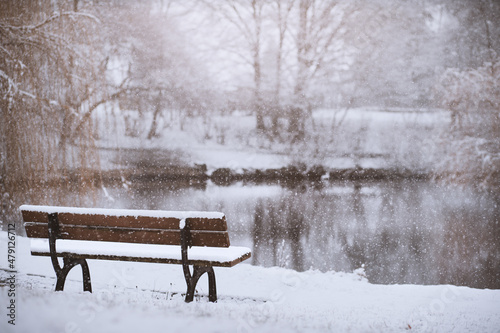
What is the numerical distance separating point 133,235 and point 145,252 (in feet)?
0.48

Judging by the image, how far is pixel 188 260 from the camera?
312cm

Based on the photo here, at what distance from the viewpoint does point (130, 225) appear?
316 cm

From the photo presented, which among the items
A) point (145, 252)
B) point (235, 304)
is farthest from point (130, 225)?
point (235, 304)

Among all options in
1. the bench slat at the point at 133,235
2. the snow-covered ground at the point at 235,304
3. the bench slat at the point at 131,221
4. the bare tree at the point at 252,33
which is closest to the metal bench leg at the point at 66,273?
the snow-covered ground at the point at 235,304

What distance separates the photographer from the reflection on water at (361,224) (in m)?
8.41

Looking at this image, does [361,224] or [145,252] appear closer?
[145,252]

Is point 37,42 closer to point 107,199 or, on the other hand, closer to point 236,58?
point 107,199

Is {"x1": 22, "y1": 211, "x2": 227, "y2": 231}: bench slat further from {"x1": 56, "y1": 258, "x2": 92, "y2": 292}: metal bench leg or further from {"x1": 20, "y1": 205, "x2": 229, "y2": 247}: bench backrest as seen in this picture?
{"x1": 56, "y1": 258, "x2": 92, "y2": 292}: metal bench leg

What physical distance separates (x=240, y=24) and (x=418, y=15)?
18.7ft

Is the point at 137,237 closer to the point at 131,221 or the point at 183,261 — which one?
the point at 131,221

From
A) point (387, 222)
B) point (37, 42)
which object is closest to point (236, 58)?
point (387, 222)

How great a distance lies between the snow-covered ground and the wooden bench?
0.89ft

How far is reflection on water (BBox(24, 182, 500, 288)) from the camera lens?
841 centimetres

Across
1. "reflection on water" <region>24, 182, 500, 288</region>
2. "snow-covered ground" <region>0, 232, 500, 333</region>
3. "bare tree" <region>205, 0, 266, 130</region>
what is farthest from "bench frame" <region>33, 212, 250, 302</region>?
"bare tree" <region>205, 0, 266, 130</region>
